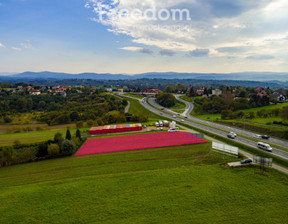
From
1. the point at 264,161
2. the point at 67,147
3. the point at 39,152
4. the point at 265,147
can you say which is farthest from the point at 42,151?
the point at 265,147

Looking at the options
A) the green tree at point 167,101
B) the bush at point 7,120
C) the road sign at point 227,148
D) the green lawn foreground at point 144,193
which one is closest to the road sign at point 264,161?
the green lawn foreground at point 144,193

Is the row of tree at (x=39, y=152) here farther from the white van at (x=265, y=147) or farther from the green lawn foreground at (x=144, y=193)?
the white van at (x=265, y=147)

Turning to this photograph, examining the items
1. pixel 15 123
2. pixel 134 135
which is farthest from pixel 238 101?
pixel 15 123

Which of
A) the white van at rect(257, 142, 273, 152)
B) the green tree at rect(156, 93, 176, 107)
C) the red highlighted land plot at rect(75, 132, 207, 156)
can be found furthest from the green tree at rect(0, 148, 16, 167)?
the green tree at rect(156, 93, 176, 107)

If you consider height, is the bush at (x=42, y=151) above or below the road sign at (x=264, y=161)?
below

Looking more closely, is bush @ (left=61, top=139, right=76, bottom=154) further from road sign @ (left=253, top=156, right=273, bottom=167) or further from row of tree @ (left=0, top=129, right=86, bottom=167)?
road sign @ (left=253, top=156, right=273, bottom=167)

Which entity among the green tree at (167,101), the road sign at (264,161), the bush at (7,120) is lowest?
the bush at (7,120)

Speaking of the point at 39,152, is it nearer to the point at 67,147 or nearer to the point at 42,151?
the point at 42,151
